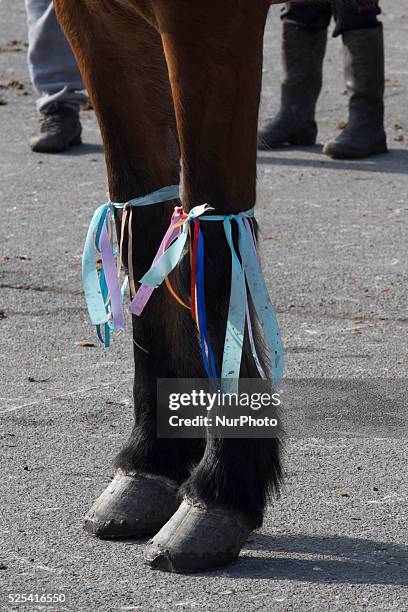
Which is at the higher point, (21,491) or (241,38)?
(241,38)

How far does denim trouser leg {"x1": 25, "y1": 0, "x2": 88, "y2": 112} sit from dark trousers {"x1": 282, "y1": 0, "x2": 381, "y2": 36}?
3.83ft

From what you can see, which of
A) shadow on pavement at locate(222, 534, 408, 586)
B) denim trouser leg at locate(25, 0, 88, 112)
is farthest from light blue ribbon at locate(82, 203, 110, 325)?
denim trouser leg at locate(25, 0, 88, 112)

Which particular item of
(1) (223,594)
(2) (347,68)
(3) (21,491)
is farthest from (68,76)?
(1) (223,594)

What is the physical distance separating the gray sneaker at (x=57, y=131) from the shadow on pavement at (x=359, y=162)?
1015 mm

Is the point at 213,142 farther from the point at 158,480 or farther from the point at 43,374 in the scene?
the point at 43,374

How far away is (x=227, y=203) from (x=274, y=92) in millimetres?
5237

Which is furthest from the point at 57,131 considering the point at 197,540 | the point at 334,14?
the point at 197,540

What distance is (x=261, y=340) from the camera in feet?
8.71

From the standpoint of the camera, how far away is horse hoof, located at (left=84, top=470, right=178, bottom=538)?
2.71 meters

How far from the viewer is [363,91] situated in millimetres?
6242

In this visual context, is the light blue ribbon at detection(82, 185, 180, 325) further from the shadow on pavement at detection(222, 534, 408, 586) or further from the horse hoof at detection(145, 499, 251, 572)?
the shadow on pavement at detection(222, 534, 408, 586)

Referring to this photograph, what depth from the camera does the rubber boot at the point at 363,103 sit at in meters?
6.21

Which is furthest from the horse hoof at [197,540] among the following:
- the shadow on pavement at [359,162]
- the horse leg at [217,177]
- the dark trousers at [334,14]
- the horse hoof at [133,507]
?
the dark trousers at [334,14]

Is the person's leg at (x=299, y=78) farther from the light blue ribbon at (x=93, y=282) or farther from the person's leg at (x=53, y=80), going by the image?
the light blue ribbon at (x=93, y=282)
